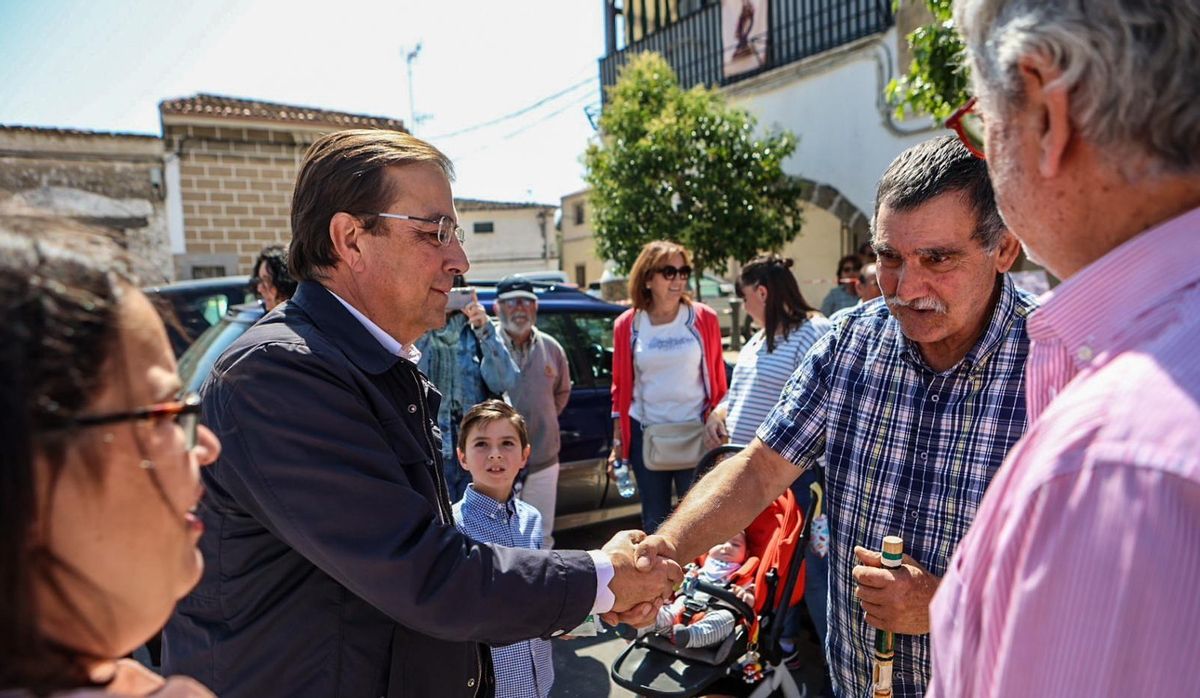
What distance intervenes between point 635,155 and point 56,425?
12.4 metres

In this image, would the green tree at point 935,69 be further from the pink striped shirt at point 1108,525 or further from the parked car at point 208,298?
the parked car at point 208,298

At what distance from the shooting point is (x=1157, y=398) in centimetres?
75

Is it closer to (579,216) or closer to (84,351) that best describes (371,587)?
(84,351)

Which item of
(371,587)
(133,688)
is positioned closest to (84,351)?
(133,688)

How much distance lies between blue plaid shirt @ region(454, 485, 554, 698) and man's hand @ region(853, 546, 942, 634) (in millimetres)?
1591

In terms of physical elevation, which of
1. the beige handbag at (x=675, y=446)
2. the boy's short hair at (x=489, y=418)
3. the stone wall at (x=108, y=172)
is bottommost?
the beige handbag at (x=675, y=446)

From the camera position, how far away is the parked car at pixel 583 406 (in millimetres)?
5496

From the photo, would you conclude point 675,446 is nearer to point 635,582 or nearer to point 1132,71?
point 635,582

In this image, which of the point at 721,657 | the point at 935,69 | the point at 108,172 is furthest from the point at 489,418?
the point at 108,172

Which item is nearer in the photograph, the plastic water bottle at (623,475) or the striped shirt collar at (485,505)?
the striped shirt collar at (485,505)

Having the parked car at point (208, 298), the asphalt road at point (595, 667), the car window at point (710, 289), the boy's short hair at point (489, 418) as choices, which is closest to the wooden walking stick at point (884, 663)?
the boy's short hair at point (489, 418)

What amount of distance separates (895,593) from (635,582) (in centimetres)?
60

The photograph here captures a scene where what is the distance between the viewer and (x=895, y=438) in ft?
6.31

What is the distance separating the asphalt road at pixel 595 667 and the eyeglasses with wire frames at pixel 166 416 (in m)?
3.49
